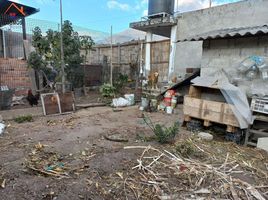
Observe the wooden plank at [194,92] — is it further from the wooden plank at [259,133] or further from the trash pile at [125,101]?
the trash pile at [125,101]

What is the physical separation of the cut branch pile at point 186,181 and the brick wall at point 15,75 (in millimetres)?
7120

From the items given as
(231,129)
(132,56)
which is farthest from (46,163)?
(132,56)

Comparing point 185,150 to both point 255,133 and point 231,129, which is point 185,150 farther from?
point 255,133

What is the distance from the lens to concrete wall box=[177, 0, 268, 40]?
7.03 meters

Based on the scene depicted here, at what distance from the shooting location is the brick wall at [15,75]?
841 centimetres

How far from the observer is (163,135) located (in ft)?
13.7

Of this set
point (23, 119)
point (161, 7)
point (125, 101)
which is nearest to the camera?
point (23, 119)

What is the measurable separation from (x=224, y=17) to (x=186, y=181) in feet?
22.5

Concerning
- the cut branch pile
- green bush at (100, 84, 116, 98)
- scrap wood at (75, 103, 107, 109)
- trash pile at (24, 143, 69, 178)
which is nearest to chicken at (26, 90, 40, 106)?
scrap wood at (75, 103, 107, 109)

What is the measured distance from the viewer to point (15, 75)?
28.5 ft

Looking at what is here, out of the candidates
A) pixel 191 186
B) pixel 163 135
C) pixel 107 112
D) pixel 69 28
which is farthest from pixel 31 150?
pixel 69 28

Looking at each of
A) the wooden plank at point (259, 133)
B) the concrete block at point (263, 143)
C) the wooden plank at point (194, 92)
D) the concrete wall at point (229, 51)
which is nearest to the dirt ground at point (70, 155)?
the concrete block at point (263, 143)

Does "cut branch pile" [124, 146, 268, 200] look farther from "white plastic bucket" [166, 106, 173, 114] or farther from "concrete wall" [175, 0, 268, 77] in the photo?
"white plastic bucket" [166, 106, 173, 114]

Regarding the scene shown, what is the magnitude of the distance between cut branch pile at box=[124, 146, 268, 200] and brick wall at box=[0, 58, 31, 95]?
712cm
